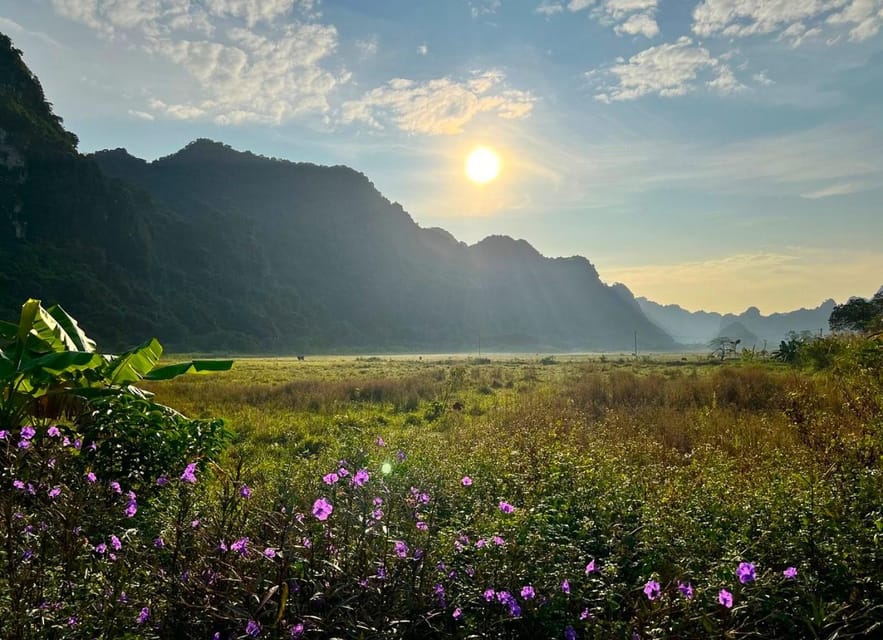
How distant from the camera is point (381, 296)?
173875mm

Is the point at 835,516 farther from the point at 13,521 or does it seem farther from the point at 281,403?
the point at 281,403

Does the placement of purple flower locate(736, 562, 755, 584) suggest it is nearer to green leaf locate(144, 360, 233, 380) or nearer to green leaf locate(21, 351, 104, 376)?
green leaf locate(21, 351, 104, 376)

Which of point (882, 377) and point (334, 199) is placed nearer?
point (882, 377)

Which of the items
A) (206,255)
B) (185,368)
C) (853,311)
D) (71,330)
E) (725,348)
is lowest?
(725,348)

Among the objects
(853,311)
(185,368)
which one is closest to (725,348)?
(853,311)

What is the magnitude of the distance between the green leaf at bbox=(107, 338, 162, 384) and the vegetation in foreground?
94mm

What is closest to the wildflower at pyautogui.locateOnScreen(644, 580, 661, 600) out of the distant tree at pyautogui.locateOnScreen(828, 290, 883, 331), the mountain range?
the distant tree at pyautogui.locateOnScreen(828, 290, 883, 331)

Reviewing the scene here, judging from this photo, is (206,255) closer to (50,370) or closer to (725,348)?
(725,348)

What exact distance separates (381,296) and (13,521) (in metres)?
172

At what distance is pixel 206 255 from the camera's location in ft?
460

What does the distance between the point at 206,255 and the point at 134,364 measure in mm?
145554

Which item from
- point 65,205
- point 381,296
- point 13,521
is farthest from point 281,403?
point 381,296

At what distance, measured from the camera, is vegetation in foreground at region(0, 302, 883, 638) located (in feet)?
8.66

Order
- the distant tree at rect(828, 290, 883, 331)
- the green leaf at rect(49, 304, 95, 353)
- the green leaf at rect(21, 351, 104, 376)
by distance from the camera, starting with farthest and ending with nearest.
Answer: the distant tree at rect(828, 290, 883, 331)
the green leaf at rect(49, 304, 95, 353)
the green leaf at rect(21, 351, 104, 376)
